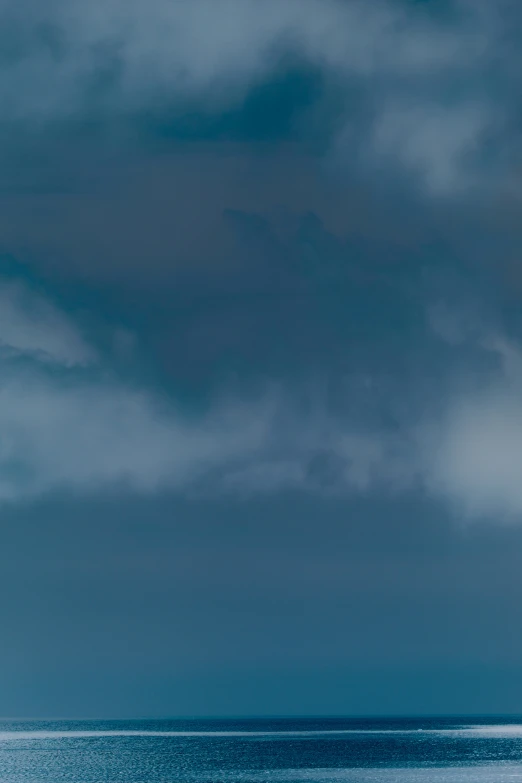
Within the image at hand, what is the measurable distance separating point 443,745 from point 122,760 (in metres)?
63.7

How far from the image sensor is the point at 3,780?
124438 mm

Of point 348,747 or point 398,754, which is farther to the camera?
point 348,747

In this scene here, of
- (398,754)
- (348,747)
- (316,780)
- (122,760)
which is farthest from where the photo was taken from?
(348,747)

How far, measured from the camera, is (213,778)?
120 meters

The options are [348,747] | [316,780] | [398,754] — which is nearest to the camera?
[316,780]

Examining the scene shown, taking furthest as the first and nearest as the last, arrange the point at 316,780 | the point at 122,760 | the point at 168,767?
the point at 122,760, the point at 168,767, the point at 316,780

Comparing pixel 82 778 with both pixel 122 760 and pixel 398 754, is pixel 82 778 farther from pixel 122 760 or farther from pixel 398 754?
pixel 398 754

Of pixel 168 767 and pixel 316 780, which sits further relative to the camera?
pixel 168 767

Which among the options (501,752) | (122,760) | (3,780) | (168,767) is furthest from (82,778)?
(501,752)

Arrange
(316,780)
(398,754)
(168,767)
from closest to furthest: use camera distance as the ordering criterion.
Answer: (316,780), (168,767), (398,754)

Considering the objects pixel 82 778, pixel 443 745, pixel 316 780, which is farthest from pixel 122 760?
pixel 443 745

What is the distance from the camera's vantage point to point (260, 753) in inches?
6880

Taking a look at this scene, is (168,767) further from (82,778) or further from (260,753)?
(260,753)

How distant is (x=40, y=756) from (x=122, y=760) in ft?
82.9
